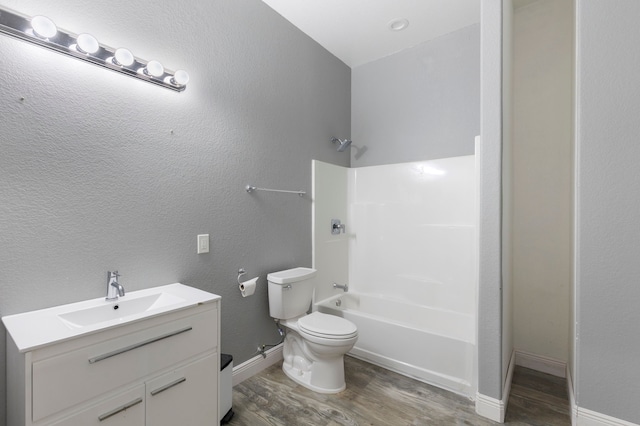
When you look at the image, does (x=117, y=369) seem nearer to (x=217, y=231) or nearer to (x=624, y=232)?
(x=217, y=231)

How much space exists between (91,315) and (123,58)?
1.21m

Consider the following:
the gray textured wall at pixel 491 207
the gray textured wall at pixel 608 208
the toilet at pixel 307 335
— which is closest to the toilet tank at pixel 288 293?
the toilet at pixel 307 335

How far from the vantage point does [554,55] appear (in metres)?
2.30

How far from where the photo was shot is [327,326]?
202 cm

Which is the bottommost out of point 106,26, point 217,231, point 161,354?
point 161,354

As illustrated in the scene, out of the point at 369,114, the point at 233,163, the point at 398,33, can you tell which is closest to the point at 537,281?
the point at 369,114

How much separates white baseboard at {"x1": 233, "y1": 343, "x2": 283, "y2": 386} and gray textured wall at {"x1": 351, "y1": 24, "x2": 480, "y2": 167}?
2000 mm

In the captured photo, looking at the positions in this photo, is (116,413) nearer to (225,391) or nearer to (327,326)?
(225,391)

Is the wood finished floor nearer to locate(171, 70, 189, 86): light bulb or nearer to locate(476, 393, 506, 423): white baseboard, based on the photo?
locate(476, 393, 506, 423): white baseboard

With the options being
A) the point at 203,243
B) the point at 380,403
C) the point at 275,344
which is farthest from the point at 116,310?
the point at 380,403

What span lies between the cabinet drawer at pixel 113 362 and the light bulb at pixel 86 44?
1227 millimetres

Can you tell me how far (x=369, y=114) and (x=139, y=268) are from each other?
252cm

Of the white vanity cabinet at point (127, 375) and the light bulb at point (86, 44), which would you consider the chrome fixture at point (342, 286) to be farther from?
the light bulb at point (86, 44)

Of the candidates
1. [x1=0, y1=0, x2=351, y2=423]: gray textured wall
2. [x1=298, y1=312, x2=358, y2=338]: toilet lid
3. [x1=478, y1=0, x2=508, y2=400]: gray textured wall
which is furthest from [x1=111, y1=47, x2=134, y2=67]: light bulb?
[x1=478, y1=0, x2=508, y2=400]: gray textured wall
